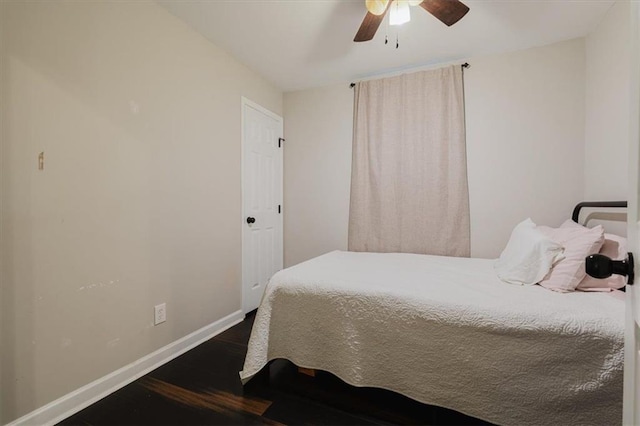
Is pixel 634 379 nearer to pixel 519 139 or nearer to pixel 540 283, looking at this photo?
pixel 540 283

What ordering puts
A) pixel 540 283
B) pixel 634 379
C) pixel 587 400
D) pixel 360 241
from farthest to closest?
pixel 360 241
pixel 540 283
pixel 587 400
pixel 634 379

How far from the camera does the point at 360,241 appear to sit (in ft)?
10.00

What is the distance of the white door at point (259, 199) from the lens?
111 inches

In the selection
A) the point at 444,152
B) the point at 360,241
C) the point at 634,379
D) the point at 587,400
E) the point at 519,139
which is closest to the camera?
the point at 634,379

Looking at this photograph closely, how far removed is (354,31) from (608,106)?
1.94 m

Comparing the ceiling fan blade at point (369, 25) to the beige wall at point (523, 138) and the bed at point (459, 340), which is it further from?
the bed at point (459, 340)

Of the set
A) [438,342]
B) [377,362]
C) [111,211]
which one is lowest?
[377,362]

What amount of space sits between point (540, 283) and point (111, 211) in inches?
99.5

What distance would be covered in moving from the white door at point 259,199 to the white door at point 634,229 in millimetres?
2609

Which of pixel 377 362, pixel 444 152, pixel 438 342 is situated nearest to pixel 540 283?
pixel 438 342

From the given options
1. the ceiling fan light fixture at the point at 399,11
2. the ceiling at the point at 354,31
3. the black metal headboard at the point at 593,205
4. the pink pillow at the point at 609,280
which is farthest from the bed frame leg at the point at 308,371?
the ceiling at the point at 354,31

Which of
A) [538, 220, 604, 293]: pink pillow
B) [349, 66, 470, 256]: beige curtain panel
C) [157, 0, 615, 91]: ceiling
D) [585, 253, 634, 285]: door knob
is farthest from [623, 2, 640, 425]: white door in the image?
A: [349, 66, 470, 256]: beige curtain panel

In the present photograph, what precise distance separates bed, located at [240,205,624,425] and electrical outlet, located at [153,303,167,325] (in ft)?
2.54

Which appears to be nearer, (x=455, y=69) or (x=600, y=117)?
(x=600, y=117)
